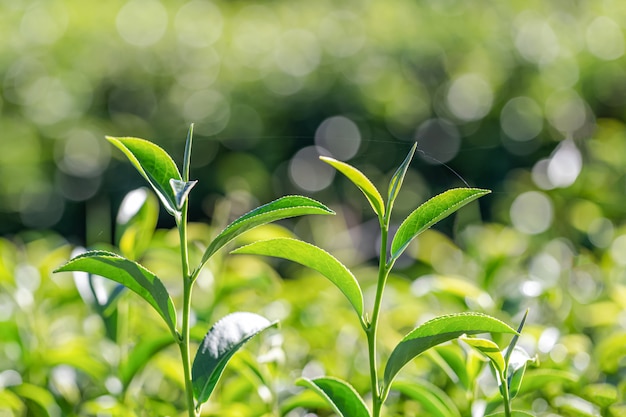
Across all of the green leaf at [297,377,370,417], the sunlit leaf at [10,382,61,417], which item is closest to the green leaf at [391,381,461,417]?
the green leaf at [297,377,370,417]

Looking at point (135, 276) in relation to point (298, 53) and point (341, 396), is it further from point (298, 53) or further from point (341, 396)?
point (298, 53)

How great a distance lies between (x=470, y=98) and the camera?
16.7 ft

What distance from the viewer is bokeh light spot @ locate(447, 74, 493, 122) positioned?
504cm

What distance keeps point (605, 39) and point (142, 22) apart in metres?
3.18

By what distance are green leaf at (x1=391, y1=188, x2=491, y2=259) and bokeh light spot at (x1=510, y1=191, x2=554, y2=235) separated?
1558 mm

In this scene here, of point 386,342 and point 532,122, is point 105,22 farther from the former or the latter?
point 386,342

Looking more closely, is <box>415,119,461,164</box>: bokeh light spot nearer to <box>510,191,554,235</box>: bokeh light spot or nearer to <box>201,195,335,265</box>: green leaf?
<box>510,191,554,235</box>: bokeh light spot

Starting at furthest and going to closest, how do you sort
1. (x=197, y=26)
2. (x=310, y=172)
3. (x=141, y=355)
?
(x=197, y=26) → (x=310, y=172) → (x=141, y=355)

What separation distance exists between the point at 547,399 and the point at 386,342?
0.30 metres

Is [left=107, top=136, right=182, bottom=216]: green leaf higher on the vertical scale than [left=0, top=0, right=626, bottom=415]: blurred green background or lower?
higher

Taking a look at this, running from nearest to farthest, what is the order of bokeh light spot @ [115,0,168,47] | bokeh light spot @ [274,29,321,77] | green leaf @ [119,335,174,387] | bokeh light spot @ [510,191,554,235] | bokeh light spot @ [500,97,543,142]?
1. green leaf @ [119,335,174,387]
2. bokeh light spot @ [510,191,554,235]
3. bokeh light spot @ [500,97,543,142]
4. bokeh light spot @ [274,29,321,77]
5. bokeh light spot @ [115,0,168,47]

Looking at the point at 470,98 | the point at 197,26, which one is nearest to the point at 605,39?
the point at 470,98

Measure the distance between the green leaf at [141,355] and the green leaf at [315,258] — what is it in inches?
11.9

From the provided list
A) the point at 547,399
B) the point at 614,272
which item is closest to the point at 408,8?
the point at 614,272
